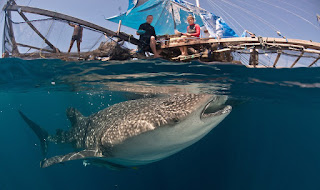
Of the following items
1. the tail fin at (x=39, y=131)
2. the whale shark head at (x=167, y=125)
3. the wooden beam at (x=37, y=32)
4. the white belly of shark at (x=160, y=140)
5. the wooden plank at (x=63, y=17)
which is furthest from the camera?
the tail fin at (x=39, y=131)

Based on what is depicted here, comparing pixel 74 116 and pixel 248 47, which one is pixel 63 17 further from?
pixel 248 47

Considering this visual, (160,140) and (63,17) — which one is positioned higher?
(63,17)

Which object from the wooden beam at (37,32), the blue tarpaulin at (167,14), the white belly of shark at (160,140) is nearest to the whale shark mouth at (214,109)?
the white belly of shark at (160,140)

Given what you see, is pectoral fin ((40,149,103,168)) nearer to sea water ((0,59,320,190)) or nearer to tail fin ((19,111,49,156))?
sea water ((0,59,320,190))

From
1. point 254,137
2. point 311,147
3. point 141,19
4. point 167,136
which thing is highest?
point 141,19

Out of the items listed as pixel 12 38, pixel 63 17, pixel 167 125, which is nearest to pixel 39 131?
pixel 12 38

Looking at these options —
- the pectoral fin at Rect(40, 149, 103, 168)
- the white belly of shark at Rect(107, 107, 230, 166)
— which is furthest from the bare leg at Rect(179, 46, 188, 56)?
the pectoral fin at Rect(40, 149, 103, 168)

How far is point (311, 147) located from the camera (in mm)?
36469

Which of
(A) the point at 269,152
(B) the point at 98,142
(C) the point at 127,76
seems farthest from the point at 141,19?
(A) the point at 269,152

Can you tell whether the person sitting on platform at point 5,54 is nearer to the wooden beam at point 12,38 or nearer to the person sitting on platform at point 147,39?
the wooden beam at point 12,38

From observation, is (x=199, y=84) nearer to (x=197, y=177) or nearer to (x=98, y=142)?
(x=98, y=142)

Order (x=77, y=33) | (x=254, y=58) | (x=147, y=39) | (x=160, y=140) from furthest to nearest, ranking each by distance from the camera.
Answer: (x=147, y=39), (x=77, y=33), (x=254, y=58), (x=160, y=140)

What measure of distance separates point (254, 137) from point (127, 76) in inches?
965

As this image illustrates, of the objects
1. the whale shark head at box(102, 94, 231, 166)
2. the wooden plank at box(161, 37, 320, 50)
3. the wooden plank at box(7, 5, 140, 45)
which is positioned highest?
the wooden plank at box(7, 5, 140, 45)
